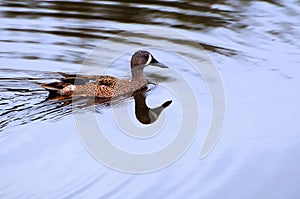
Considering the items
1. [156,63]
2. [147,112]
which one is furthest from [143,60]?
[147,112]

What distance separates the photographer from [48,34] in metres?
10.2

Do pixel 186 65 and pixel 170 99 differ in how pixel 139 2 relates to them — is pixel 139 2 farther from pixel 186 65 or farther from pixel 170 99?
pixel 170 99

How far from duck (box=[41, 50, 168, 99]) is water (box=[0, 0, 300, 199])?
0.17 metres

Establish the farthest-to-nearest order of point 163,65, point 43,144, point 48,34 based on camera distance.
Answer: point 48,34
point 163,65
point 43,144

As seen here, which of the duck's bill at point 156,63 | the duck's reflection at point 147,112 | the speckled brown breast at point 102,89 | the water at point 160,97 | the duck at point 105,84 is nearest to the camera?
the water at point 160,97

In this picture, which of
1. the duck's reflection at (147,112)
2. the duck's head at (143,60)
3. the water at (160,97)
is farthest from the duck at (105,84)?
the duck's reflection at (147,112)

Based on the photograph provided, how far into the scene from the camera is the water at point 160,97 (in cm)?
624

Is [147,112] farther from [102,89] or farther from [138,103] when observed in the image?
[102,89]

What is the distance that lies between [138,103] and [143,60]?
688 mm

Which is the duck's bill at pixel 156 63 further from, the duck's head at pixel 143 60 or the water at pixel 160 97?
the water at pixel 160 97

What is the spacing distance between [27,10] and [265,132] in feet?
16.8

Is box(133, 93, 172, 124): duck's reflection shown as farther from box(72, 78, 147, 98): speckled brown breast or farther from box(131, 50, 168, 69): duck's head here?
box(131, 50, 168, 69): duck's head

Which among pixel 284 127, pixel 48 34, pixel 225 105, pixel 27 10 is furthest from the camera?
pixel 27 10

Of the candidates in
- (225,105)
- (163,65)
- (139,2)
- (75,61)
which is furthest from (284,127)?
(139,2)
